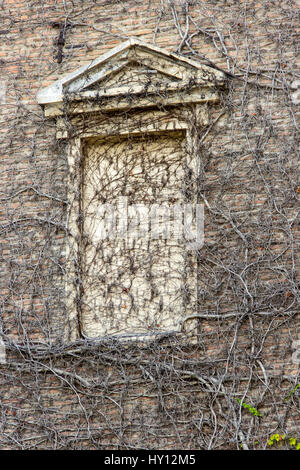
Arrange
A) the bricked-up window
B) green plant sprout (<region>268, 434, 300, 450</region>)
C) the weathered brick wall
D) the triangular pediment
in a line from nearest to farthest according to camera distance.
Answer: green plant sprout (<region>268, 434, 300, 450</region>) → the weathered brick wall → the bricked-up window → the triangular pediment

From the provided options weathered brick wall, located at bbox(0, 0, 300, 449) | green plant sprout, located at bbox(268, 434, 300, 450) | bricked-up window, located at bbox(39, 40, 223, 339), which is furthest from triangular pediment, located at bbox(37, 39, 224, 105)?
green plant sprout, located at bbox(268, 434, 300, 450)

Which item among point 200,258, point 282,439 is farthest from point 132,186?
point 282,439

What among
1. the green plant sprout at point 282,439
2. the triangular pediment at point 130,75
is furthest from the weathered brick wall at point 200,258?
the triangular pediment at point 130,75

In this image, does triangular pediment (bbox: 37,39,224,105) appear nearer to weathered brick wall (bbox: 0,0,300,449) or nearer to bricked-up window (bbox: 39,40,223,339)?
bricked-up window (bbox: 39,40,223,339)

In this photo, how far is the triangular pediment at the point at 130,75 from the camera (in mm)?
7242

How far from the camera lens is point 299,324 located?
264 inches

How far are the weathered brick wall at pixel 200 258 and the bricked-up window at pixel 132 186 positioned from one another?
167mm

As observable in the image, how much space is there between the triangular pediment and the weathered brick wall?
0.22 metres

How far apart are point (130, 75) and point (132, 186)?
46.5 inches

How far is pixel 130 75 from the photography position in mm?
7457

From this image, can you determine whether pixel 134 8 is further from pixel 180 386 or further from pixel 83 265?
pixel 180 386

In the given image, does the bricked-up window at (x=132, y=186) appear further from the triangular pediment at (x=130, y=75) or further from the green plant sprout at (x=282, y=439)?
the green plant sprout at (x=282, y=439)

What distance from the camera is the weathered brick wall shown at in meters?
6.71

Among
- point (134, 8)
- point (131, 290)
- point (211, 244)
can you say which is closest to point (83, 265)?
point (131, 290)
